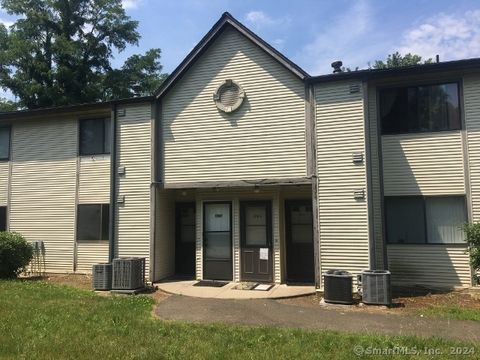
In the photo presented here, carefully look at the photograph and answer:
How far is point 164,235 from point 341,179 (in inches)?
227

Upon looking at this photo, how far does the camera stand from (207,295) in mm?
10664

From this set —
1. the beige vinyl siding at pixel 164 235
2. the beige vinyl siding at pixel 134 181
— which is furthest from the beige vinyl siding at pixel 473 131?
the beige vinyl siding at pixel 134 181

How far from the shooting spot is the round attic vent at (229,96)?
1230cm

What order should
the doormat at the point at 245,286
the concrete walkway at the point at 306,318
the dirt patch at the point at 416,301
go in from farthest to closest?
1. the doormat at the point at 245,286
2. the dirt patch at the point at 416,301
3. the concrete walkway at the point at 306,318

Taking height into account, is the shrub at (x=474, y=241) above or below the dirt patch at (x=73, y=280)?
above

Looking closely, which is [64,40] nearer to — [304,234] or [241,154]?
[241,154]

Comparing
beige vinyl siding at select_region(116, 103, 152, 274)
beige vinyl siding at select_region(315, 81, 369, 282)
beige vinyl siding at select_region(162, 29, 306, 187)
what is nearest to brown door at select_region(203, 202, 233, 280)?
beige vinyl siding at select_region(162, 29, 306, 187)

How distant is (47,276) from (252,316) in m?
8.49

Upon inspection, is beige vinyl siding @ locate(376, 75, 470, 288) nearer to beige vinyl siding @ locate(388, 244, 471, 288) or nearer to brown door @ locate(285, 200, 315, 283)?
beige vinyl siding @ locate(388, 244, 471, 288)

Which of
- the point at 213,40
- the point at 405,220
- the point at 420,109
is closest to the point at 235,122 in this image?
the point at 213,40

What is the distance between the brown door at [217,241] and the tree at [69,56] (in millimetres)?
18216

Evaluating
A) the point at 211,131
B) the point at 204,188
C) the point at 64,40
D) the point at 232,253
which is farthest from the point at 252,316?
the point at 64,40

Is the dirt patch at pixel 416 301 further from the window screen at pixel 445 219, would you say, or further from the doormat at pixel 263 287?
the window screen at pixel 445 219

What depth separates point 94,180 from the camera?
46.3 feet
